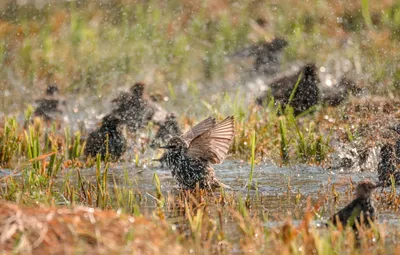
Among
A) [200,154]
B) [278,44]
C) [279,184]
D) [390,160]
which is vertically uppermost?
[278,44]

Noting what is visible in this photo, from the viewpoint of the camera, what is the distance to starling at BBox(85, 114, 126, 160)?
33.1ft

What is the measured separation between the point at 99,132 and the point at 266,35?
419 cm

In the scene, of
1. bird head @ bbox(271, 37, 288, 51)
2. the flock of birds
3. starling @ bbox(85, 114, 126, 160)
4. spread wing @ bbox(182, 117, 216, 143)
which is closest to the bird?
the flock of birds

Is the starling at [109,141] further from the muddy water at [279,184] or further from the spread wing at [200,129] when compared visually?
the spread wing at [200,129]

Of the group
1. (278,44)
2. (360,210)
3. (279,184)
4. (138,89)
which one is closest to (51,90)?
(138,89)

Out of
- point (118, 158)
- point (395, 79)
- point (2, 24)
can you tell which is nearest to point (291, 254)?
point (118, 158)

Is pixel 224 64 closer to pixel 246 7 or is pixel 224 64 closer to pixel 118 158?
pixel 246 7

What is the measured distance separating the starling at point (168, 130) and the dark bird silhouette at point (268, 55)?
3.11m

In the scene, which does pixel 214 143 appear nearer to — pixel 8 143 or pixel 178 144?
pixel 178 144

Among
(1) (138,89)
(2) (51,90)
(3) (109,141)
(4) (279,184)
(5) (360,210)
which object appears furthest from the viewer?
(2) (51,90)

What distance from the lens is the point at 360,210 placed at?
19.5 feet

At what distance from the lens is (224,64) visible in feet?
43.9

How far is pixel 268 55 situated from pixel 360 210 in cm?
768

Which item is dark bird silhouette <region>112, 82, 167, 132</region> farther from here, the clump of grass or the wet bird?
the wet bird
